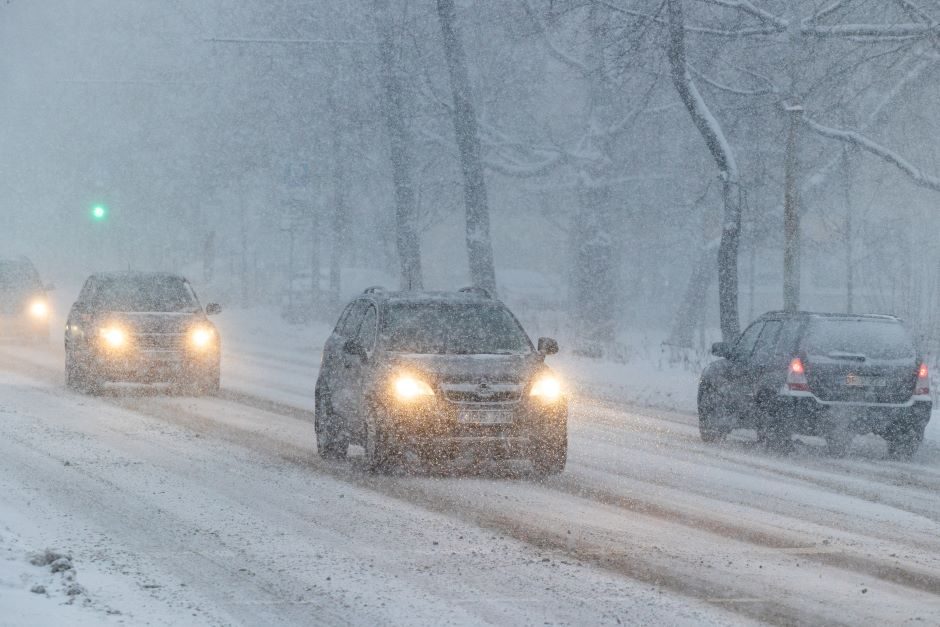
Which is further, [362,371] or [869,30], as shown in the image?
[869,30]

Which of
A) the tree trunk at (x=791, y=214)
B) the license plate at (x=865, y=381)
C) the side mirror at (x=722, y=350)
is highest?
the tree trunk at (x=791, y=214)

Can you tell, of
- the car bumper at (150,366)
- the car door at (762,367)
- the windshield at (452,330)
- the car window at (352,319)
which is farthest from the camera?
the car bumper at (150,366)

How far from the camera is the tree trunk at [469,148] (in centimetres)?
3206

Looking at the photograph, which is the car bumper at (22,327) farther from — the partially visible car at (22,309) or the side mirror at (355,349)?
the side mirror at (355,349)

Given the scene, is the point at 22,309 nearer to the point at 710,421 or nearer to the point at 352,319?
the point at 352,319

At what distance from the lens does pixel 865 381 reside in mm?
16719

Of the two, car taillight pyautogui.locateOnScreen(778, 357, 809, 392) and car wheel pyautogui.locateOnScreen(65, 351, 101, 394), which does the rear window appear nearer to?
car taillight pyautogui.locateOnScreen(778, 357, 809, 392)

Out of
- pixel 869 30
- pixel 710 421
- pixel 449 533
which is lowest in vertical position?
pixel 449 533

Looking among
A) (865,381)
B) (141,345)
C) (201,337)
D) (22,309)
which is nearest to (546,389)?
(865,381)

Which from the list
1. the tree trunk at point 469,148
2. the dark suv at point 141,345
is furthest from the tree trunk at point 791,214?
the dark suv at point 141,345

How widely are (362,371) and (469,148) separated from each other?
60.3 ft

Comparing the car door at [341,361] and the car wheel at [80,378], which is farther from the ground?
the car door at [341,361]

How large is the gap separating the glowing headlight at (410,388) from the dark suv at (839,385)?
5.03m

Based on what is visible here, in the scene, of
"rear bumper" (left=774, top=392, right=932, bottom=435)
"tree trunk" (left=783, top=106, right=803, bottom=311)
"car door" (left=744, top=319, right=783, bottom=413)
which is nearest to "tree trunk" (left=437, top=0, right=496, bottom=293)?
"tree trunk" (left=783, top=106, right=803, bottom=311)
